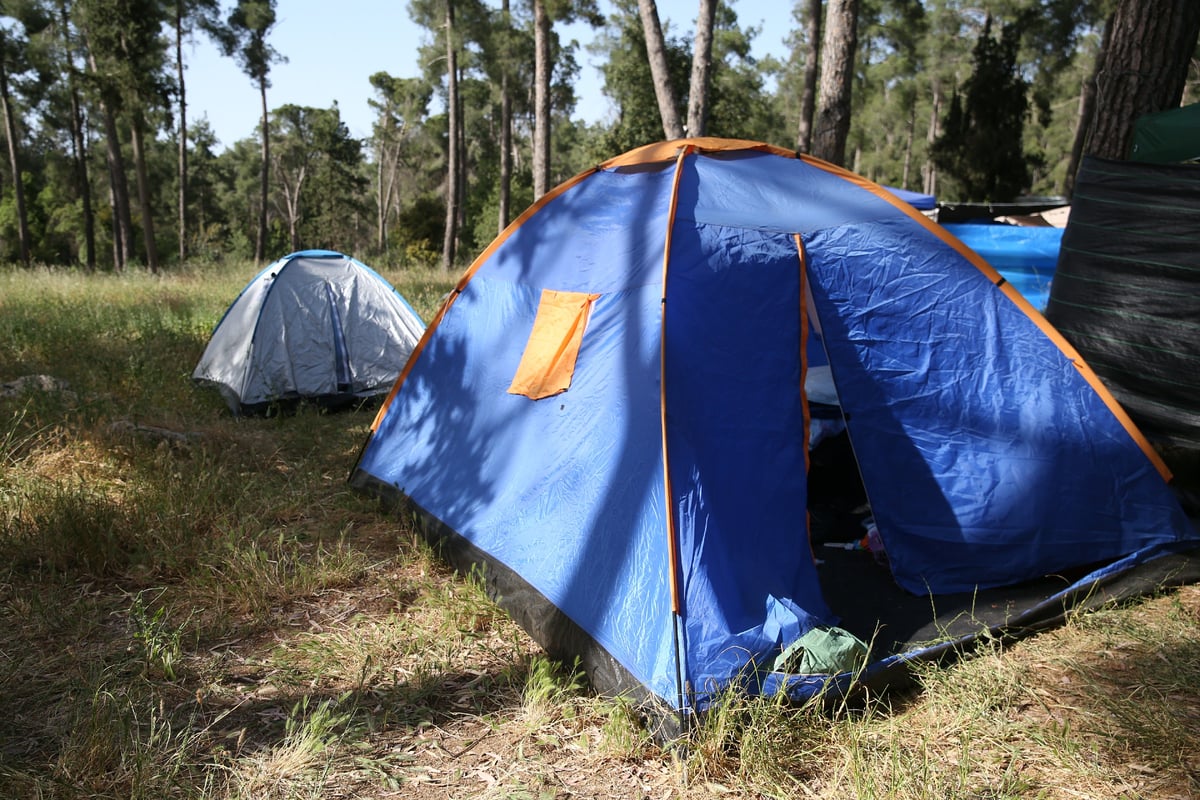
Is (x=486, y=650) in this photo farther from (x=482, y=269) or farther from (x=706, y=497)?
(x=482, y=269)

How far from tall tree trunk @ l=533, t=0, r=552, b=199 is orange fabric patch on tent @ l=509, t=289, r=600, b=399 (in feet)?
31.7

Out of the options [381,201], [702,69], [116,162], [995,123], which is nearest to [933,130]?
[995,123]

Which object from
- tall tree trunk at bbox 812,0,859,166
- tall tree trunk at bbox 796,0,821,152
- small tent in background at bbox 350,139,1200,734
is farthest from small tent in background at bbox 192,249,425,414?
tall tree trunk at bbox 796,0,821,152

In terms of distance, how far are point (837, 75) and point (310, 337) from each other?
520cm

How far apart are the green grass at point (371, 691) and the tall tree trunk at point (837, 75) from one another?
510 cm

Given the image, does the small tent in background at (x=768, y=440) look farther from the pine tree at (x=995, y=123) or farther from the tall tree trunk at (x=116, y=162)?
the tall tree trunk at (x=116, y=162)

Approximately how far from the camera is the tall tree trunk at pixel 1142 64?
4.68m

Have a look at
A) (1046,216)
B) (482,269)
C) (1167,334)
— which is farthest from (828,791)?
(1046,216)

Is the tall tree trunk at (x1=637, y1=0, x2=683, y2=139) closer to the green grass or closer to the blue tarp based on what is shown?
the blue tarp

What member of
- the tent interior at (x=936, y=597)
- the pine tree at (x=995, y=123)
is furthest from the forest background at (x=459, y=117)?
the tent interior at (x=936, y=597)

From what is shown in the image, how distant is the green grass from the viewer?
2432mm

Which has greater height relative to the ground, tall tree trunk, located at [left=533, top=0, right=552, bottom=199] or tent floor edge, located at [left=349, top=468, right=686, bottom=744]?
tall tree trunk, located at [left=533, top=0, right=552, bottom=199]

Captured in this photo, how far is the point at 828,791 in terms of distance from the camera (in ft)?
7.76

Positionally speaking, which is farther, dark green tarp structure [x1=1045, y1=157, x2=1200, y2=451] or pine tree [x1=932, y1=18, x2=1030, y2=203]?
pine tree [x1=932, y1=18, x2=1030, y2=203]
